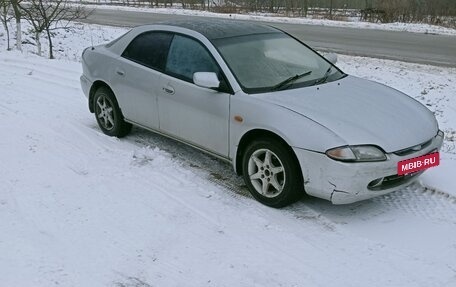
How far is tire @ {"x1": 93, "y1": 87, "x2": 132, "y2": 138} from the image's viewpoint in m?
5.89

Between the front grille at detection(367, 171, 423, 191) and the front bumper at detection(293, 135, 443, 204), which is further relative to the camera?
the front grille at detection(367, 171, 423, 191)

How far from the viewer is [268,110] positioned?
4133mm

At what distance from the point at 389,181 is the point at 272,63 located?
161 cm

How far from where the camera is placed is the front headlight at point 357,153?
146 inches

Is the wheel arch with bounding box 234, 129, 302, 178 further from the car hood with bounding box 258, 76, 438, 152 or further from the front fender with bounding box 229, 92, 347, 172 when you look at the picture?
the car hood with bounding box 258, 76, 438, 152

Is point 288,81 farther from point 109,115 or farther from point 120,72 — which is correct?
point 109,115

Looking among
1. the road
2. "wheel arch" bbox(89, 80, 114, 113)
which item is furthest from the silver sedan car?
the road

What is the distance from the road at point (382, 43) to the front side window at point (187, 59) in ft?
32.7

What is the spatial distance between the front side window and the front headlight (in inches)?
56.7

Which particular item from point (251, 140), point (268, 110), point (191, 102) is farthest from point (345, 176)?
point (191, 102)

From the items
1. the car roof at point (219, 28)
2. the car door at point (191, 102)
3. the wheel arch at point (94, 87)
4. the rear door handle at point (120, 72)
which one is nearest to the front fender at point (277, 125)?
the car door at point (191, 102)

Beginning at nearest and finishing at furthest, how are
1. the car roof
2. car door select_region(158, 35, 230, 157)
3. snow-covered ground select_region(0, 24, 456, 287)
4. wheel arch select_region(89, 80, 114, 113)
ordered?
snow-covered ground select_region(0, 24, 456, 287)
car door select_region(158, 35, 230, 157)
the car roof
wheel arch select_region(89, 80, 114, 113)

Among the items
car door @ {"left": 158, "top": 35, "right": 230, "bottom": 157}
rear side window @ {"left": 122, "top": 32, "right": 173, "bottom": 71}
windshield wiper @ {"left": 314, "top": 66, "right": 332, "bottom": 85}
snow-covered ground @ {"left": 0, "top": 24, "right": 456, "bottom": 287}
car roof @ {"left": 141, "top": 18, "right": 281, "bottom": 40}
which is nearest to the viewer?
snow-covered ground @ {"left": 0, "top": 24, "right": 456, "bottom": 287}

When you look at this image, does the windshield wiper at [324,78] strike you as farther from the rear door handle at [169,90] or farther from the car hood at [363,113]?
the rear door handle at [169,90]
